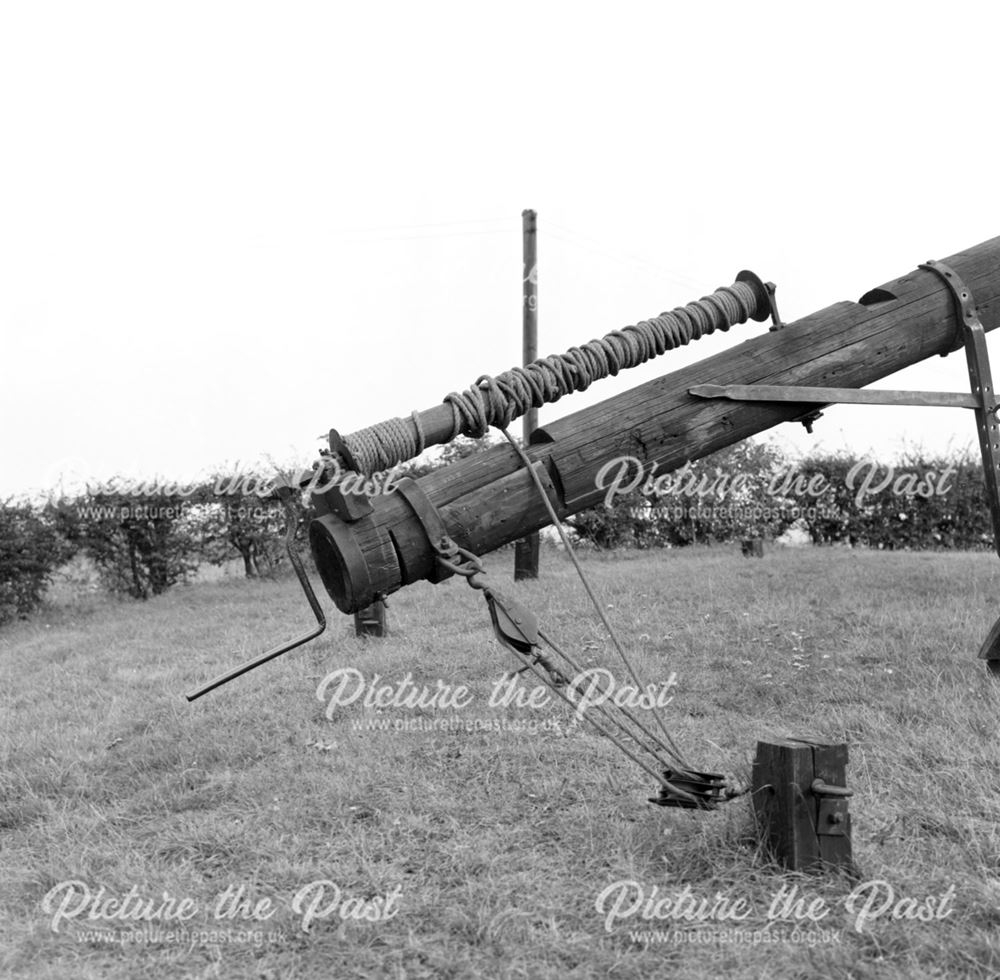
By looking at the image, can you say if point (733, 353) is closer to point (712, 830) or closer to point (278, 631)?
point (712, 830)

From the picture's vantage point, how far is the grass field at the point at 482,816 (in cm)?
301

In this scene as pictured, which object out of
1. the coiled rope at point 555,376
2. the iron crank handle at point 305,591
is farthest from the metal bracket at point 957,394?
the iron crank handle at point 305,591

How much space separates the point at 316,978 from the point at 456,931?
452 mm

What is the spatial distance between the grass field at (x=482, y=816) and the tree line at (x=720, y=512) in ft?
17.0

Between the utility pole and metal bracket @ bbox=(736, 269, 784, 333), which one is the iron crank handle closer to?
metal bracket @ bbox=(736, 269, 784, 333)

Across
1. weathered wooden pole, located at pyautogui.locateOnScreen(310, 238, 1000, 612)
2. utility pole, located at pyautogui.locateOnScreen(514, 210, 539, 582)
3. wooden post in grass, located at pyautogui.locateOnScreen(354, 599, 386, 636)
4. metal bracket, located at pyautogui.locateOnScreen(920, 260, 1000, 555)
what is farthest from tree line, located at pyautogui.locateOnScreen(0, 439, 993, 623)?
weathered wooden pole, located at pyautogui.locateOnScreen(310, 238, 1000, 612)

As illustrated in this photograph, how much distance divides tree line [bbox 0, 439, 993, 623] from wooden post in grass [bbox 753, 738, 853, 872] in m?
10.1

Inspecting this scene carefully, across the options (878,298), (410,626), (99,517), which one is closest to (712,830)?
(878,298)

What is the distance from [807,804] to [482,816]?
1361mm

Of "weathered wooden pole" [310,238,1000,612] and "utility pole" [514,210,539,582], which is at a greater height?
"utility pole" [514,210,539,582]

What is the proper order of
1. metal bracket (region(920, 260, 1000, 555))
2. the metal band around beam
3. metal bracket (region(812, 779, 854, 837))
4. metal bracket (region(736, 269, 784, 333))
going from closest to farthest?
metal bracket (region(812, 779, 854, 837)) → the metal band around beam → metal bracket (region(736, 269, 784, 333)) → metal bracket (region(920, 260, 1000, 555))

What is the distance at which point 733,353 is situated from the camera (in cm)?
376

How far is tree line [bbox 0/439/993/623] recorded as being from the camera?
1273 centimetres

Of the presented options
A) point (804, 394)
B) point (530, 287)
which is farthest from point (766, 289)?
point (530, 287)
